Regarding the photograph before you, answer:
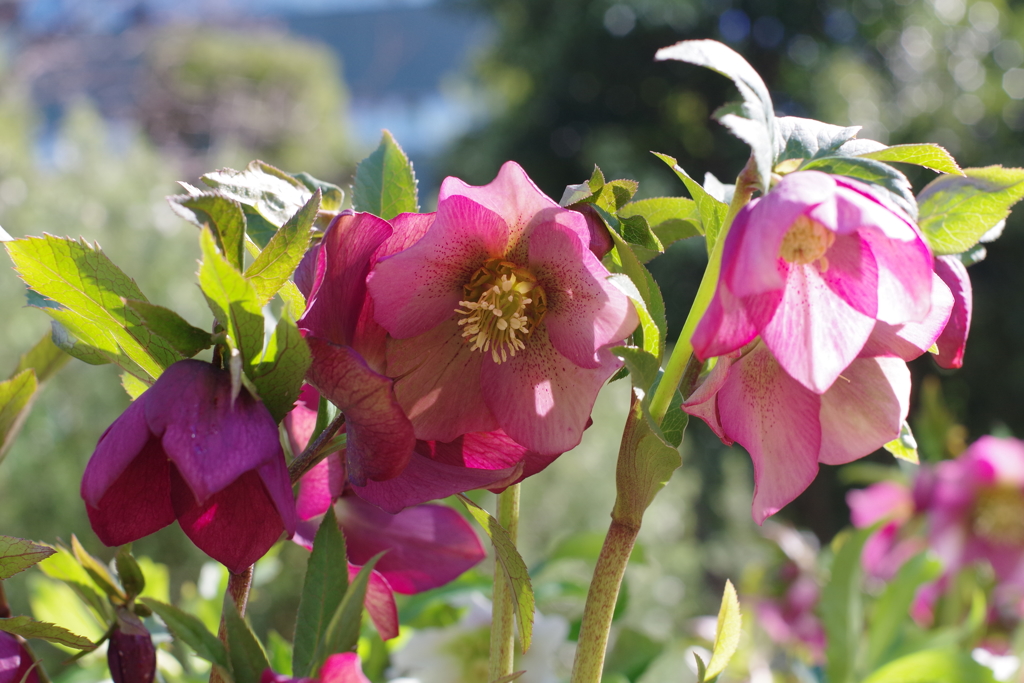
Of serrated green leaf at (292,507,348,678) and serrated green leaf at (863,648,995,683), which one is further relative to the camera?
serrated green leaf at (863,648,995,683)

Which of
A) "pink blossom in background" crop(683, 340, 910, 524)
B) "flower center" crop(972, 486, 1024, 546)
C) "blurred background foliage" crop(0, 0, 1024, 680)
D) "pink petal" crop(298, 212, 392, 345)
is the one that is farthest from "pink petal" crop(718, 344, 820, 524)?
"blurred background foliage" crop(0, 0, 1024, 680)

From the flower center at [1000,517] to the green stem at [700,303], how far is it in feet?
2.02

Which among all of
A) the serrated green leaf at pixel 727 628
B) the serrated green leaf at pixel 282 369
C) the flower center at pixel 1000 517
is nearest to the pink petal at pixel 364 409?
the serrated green leaf at pixel 282 369

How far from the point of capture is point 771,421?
0.72ft

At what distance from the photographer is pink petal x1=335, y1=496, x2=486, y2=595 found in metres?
0.29

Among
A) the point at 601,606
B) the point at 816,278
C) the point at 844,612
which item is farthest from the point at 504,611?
the point at 844,612

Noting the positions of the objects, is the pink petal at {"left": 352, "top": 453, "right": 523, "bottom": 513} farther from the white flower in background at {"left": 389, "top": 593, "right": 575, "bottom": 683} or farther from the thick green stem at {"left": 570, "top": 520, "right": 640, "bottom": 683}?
the white flower in background at {"left": 389, "top": 593, "right": 575, "bottom": 683}

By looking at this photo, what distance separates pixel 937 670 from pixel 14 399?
0.40 meters

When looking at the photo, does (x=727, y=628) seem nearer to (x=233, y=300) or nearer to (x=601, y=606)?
(x=601, y=606)

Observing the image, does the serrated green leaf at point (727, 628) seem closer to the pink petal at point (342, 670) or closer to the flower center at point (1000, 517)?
the pink petal at point (342, 670)

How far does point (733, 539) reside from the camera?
150 inches

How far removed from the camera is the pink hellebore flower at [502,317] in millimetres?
222

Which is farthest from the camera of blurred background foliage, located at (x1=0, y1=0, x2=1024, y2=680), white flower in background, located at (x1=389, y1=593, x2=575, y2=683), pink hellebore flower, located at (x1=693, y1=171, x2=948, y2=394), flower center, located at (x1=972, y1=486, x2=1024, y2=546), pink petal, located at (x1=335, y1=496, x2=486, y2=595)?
blurred background foliage, located at (x1=0, y1=0, x2=1024, y2=680)

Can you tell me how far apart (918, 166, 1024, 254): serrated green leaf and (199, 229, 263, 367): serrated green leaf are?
0.19 m
